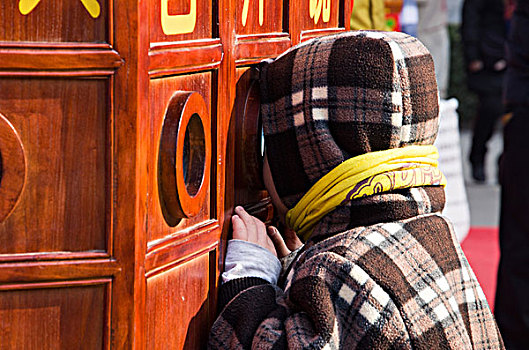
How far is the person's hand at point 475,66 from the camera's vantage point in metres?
7.50

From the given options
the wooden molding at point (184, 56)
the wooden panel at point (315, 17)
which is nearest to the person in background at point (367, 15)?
the wooden panel at point (315, 17)

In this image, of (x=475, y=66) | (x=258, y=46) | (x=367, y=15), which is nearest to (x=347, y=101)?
(x=258, y=46)

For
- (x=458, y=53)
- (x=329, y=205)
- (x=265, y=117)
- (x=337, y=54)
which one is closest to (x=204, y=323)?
(x=329, y=205)

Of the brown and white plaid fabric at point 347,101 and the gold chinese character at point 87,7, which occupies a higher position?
the gold chinese character at point 87,7

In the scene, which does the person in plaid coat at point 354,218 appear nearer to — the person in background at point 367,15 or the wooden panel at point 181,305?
the wooden panel at point 181,305

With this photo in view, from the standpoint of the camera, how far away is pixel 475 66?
7547 millimetres

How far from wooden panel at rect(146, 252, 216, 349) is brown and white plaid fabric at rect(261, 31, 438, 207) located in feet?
0.89

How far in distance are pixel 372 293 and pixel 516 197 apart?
1.98 m

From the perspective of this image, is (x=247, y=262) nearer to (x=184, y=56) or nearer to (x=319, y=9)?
(x=184, y=56)

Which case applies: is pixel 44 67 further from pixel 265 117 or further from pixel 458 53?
pixel 458 53

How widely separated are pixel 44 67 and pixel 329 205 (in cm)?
62

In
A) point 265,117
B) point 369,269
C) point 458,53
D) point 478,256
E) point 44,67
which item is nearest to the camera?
point 44,67

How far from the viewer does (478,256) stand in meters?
5.54

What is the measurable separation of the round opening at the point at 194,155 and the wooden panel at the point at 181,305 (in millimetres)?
146
